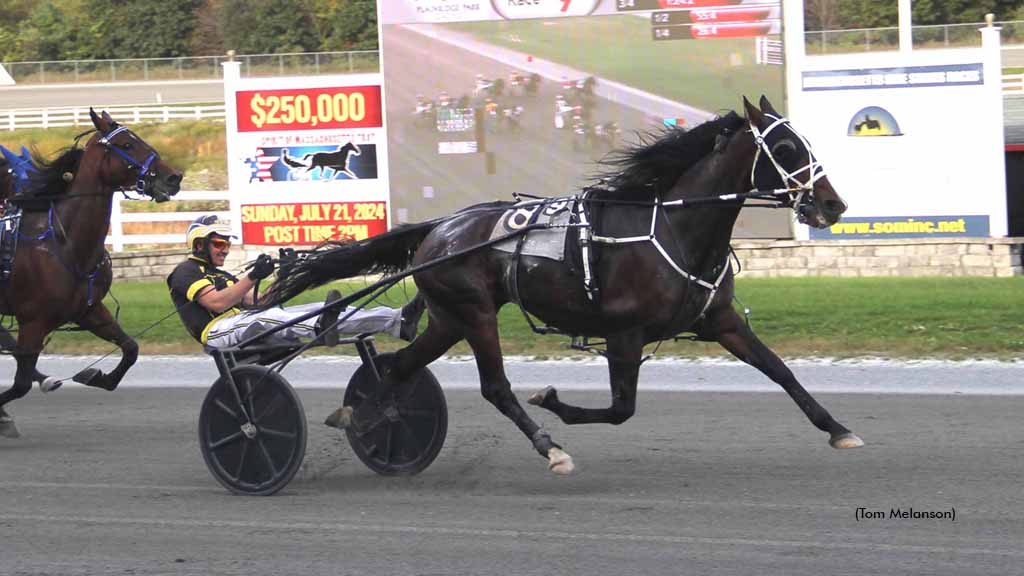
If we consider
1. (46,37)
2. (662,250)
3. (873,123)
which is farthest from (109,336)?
(46,37)

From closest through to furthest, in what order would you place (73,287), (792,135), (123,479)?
(792,135) < (123,479) < (73,287)

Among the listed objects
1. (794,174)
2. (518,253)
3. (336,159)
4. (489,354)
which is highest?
(336,159)

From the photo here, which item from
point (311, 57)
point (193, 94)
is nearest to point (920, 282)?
point (311, 57)

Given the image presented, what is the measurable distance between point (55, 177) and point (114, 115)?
31246 millimetres

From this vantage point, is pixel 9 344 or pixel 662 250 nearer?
pixel 662 250

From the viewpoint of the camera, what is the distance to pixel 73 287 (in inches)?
354

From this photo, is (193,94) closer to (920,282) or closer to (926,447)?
(920,282)

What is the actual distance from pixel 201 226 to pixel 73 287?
1.55 meters

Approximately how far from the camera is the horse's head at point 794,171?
22.3ft

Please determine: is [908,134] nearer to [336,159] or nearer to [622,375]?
[336,159]

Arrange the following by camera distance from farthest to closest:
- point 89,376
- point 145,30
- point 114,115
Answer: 1. point 145,30
2. point 114,115
3. point 89,376

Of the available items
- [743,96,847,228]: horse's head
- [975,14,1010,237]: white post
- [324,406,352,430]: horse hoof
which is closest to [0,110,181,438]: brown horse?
[324,406,352,430]: horse hoof

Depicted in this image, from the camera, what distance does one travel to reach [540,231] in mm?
7230

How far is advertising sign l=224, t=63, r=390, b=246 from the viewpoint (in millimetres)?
22391
